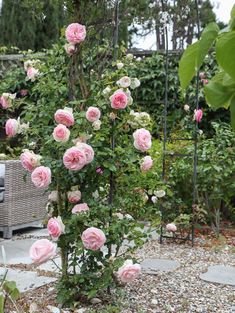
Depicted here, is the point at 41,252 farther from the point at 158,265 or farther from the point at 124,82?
the point at 158,265

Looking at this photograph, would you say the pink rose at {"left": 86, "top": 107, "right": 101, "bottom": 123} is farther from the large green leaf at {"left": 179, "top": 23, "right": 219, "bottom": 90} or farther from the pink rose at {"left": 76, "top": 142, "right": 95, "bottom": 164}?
the large green leaf at {"left": 179, "top": 23, "right": 219, "bottom": 90}

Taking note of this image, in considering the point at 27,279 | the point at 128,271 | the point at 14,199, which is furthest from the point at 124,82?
→ the point at 14,199

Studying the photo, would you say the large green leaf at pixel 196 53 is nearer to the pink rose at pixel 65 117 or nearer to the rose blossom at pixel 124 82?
the pink rose at pixel 65 117

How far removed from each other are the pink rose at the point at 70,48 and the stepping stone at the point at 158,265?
1.61 metres

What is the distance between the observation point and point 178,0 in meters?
4.72

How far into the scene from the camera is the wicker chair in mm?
4816

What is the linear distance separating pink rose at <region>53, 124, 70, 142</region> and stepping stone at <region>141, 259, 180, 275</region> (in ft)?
4.71

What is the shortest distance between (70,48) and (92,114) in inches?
16.9

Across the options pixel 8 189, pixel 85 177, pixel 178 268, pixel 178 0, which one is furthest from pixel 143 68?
pixel 85 177

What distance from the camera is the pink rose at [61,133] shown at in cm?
244

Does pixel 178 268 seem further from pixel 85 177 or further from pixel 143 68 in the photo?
pixel 143 68

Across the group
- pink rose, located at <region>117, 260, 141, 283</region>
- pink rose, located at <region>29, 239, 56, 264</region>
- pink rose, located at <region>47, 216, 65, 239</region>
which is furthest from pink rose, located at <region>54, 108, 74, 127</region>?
pink rose, located at <region>117, 260, 141, 283</region>

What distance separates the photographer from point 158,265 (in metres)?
3.75

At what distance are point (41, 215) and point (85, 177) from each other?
2.74 m
